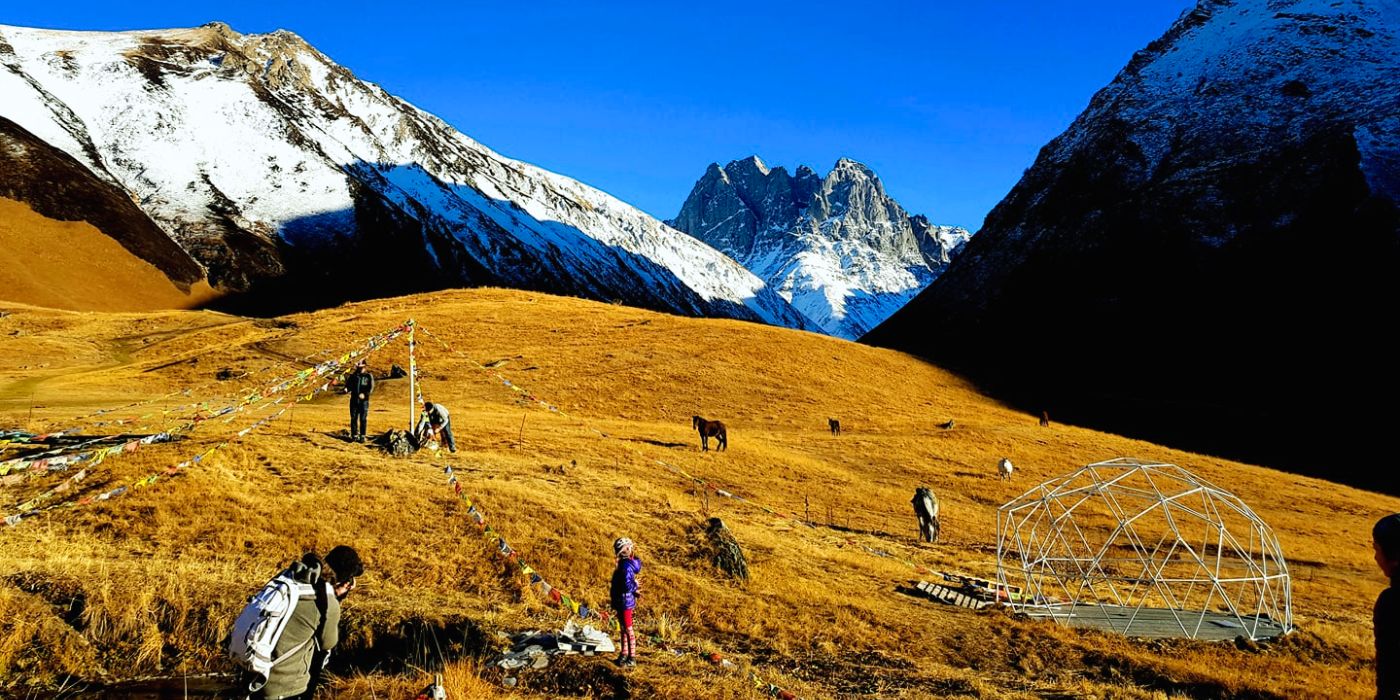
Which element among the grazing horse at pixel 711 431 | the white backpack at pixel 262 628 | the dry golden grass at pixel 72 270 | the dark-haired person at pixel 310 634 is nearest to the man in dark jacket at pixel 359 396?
the grazing horse at pixel 711 431

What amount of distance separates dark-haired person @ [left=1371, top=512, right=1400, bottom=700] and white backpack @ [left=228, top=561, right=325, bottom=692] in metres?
8.64

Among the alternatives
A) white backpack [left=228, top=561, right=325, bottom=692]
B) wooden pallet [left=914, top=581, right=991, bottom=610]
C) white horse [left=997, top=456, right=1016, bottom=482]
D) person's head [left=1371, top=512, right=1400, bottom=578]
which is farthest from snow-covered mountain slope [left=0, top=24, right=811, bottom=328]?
person's head [left=1371, top=512, right=1400, bottom=578]

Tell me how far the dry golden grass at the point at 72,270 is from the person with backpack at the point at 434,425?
3575 inches

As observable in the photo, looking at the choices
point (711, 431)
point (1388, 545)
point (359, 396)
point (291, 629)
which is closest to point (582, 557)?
point (291, 629)

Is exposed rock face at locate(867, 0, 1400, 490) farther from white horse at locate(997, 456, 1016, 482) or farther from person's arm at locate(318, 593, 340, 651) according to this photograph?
person's arm at locate(318, 593, 340, 651)

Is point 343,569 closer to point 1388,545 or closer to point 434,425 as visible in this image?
point 1388,545

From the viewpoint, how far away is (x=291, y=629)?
6328 mm

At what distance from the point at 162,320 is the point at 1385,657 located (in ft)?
243

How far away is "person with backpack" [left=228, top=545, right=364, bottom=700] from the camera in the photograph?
6.05 metres

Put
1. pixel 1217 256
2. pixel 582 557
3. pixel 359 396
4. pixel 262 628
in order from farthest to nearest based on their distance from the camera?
pixel 1217 256 → pixel 359 396 → pixel 582 557 → pixel 262 628

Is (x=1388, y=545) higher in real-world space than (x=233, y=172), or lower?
lower

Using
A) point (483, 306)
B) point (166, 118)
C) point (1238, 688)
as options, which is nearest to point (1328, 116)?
point (483, 306)

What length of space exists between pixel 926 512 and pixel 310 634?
19635 millimetres

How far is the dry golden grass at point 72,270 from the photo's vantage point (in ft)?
285
